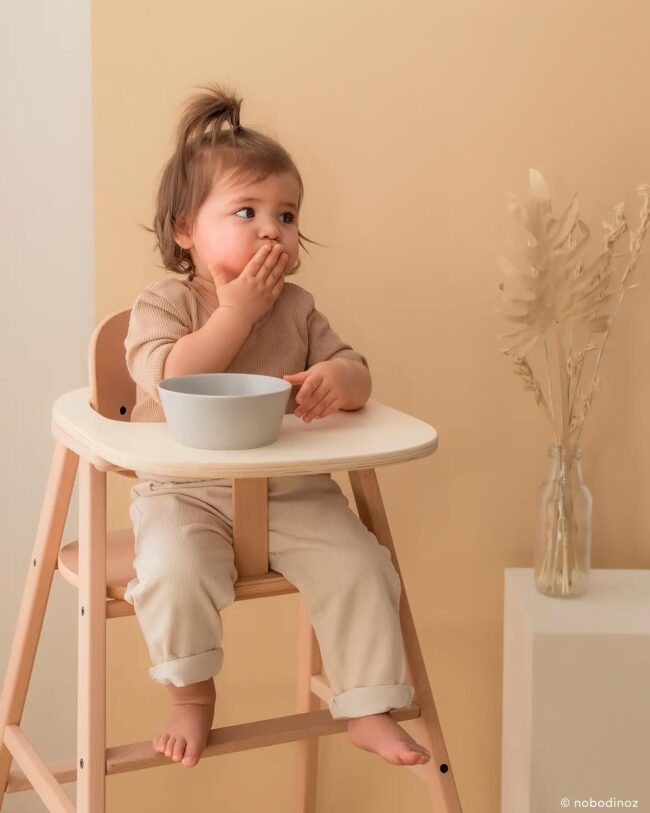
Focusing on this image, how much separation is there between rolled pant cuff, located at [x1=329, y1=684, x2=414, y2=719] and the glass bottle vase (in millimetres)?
337

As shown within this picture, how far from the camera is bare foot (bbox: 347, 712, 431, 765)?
108 centimetres

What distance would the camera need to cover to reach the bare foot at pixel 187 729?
1103mm

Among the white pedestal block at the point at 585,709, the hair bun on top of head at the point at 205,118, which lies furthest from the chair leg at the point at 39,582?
the white pedestal block at the point at 585,709

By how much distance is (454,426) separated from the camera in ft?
5.13

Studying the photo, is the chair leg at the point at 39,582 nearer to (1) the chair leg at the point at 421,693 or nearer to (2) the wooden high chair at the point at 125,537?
(2) the wooden high chair at the point at 125,537

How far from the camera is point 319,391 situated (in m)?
1.12

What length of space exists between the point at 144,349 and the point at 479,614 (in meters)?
0.70

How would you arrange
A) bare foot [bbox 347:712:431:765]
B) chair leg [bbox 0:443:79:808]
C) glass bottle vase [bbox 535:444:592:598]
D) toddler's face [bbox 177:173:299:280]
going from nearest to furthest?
bare foot [bbox 347:712:431:765] → toddler's face [bbox 177:173:299:280] → chair leg [bbox 0:443:79:808] → glass bottle vase [bbox 535:444:592:598]

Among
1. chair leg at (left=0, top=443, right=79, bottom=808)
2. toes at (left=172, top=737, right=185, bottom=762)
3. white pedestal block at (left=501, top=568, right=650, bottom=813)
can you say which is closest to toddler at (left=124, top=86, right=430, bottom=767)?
toes at (left=172, top=737, right=185, bottom=762)

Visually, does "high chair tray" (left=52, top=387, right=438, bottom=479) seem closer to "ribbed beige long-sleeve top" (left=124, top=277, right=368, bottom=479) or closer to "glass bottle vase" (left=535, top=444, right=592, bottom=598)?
"ribbed beige long-sleeve top" (left=124, top=277, right=368, bottom=479)

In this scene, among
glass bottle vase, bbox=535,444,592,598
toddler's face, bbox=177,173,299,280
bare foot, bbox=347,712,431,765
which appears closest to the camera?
bare foot, bbox=347,712,431,765

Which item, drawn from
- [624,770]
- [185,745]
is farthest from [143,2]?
[624,770]

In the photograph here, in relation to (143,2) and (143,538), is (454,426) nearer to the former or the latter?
(143,538)

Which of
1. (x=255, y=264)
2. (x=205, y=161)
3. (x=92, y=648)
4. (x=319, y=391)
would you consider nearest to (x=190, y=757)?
(x=92, y=648)
